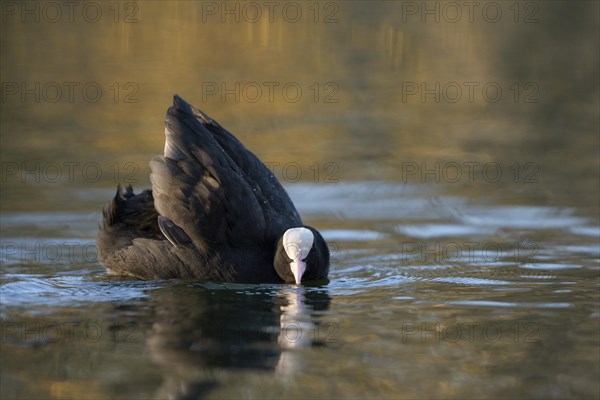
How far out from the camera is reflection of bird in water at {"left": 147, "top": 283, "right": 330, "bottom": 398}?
571 cm

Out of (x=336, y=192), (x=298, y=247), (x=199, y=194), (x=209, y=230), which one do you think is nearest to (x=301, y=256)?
(x=298, y=247)

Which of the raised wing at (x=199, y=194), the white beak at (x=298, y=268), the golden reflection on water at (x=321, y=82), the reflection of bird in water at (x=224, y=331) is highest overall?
the golden reflection on water at (x=321, y=82)

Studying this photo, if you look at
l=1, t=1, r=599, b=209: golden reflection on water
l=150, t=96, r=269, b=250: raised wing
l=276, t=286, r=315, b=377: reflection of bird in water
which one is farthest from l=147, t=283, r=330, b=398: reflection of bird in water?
l=1, t=1, r=599, b=209: golden reflection on water

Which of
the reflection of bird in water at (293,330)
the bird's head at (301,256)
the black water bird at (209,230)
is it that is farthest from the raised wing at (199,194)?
the reflection of bird in water at (293,330)

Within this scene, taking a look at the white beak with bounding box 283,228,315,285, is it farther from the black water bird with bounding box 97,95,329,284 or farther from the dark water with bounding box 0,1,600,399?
the dark water with bounding box 0,1,600,399

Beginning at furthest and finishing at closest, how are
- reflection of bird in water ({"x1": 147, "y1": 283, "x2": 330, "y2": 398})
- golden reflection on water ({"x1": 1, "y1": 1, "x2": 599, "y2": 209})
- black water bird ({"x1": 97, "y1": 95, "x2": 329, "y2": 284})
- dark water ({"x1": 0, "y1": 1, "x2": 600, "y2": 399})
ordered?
1. golden reflection on water ({"x1": 1, "y1": 1, "x2": 599, "y2": 209})
2. black water bird ({"x1": 97, "y1": 95, "x2": 329, "y2": 284})
3. dark water ({"x1": 0, "y1": 1, "x2": 600, "y2": 399})
4. reflection of bird in water ({"x1": 147, "y1": 283, "x2": 330, "y2": 398})

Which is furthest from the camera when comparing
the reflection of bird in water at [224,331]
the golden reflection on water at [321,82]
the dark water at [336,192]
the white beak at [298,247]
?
the golden reflection on water at [321,82]

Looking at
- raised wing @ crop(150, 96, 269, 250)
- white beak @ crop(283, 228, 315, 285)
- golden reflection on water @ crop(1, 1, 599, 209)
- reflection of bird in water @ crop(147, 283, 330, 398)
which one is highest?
golden reflection on water @ crop(1, 1, 599, 209)

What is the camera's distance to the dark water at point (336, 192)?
19.2 ft

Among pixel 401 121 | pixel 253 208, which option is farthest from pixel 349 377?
pixel 401 121

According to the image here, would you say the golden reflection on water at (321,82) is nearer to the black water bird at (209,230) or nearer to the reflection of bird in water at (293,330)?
the black water bird at (209,230)

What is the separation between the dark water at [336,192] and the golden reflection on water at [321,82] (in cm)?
6

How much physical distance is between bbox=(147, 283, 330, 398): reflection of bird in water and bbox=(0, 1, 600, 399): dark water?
0.07 ft

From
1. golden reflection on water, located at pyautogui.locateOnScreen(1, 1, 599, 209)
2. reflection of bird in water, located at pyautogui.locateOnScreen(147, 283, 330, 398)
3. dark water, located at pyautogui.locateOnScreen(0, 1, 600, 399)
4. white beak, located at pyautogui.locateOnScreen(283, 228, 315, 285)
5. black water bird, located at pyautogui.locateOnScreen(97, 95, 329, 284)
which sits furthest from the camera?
golden reflection on water, located at pyautogui.locateOnScreen(1, 1, 599, 209)
